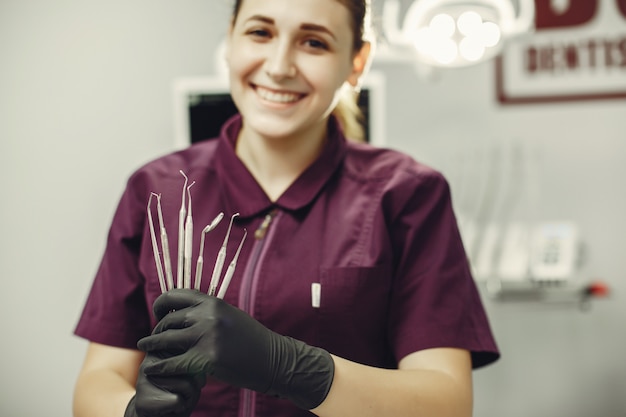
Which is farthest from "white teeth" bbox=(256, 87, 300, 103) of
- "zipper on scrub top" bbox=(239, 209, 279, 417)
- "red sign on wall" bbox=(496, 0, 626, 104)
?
"red sign on wall" bbox=(496, 0, 626, 104)

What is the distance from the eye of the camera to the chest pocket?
1000 millimetres

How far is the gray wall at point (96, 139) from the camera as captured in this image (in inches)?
94.5

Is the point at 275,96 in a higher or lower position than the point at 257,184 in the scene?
higher

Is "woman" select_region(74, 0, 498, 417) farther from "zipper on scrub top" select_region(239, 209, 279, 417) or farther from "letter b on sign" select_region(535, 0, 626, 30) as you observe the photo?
"letter b on sign" select_region(535, 0, 626, 30)

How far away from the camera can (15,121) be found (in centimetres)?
251

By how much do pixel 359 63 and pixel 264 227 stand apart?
0.35m

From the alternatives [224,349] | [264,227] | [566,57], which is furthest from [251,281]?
[566,57]

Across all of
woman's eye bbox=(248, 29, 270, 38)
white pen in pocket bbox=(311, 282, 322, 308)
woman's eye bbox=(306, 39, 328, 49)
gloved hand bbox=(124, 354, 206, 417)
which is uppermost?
woman's eye bbox=(248, 29, 270, 38)

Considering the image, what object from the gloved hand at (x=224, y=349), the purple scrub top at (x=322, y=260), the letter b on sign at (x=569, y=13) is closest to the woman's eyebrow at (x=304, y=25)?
the purple scrub top at (x=322, y=260)

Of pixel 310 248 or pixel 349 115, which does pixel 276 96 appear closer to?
pixel 310 248

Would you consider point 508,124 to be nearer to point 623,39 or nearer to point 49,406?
point 623,39

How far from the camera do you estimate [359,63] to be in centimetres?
116

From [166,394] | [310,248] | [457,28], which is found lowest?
[166,394]

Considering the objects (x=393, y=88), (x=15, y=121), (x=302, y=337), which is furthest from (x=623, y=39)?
(x=15, y=121)
